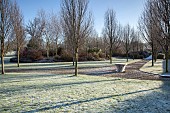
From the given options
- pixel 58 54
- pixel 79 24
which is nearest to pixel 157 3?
pixel 79 24

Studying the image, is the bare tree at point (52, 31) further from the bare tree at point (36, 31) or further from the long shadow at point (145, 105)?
the long shadow at point (145, 105)

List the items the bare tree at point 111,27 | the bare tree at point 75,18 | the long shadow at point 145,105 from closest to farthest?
the long shadow at point 145,105, the bare tree at point 75,18, the bare tree at point 111,27

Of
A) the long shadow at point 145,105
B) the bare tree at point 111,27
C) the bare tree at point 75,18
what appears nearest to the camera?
the long shadow at point 145,105

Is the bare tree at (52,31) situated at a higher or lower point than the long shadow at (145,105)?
higher

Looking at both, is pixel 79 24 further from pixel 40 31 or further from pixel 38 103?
pixel 40 31

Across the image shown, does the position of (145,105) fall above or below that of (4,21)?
below

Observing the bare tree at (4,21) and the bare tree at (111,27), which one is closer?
the bare tree at (4,21)

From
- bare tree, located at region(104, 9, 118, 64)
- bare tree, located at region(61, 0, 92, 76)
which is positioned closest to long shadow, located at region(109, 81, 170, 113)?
bare tree, located at region(61, 0, 92, 76)

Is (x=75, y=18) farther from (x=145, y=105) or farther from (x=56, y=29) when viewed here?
(x=56, y=29)

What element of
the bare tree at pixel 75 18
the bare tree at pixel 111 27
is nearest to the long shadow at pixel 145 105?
the bare tree at pixel 75 18

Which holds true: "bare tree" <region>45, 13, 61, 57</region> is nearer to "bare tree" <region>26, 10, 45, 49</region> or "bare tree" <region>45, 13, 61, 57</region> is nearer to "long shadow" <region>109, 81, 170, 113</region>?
"bare tree" <region>26, 10, 45, 49</region>

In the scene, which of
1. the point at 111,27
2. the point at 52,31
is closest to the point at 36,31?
the point at 52,31

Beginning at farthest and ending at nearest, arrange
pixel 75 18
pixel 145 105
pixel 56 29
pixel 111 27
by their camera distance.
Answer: pixel 56 29
pixel 111 27
pixel 75 18
pixel 145 105

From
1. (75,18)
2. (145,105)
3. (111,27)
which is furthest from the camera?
(111,27)
